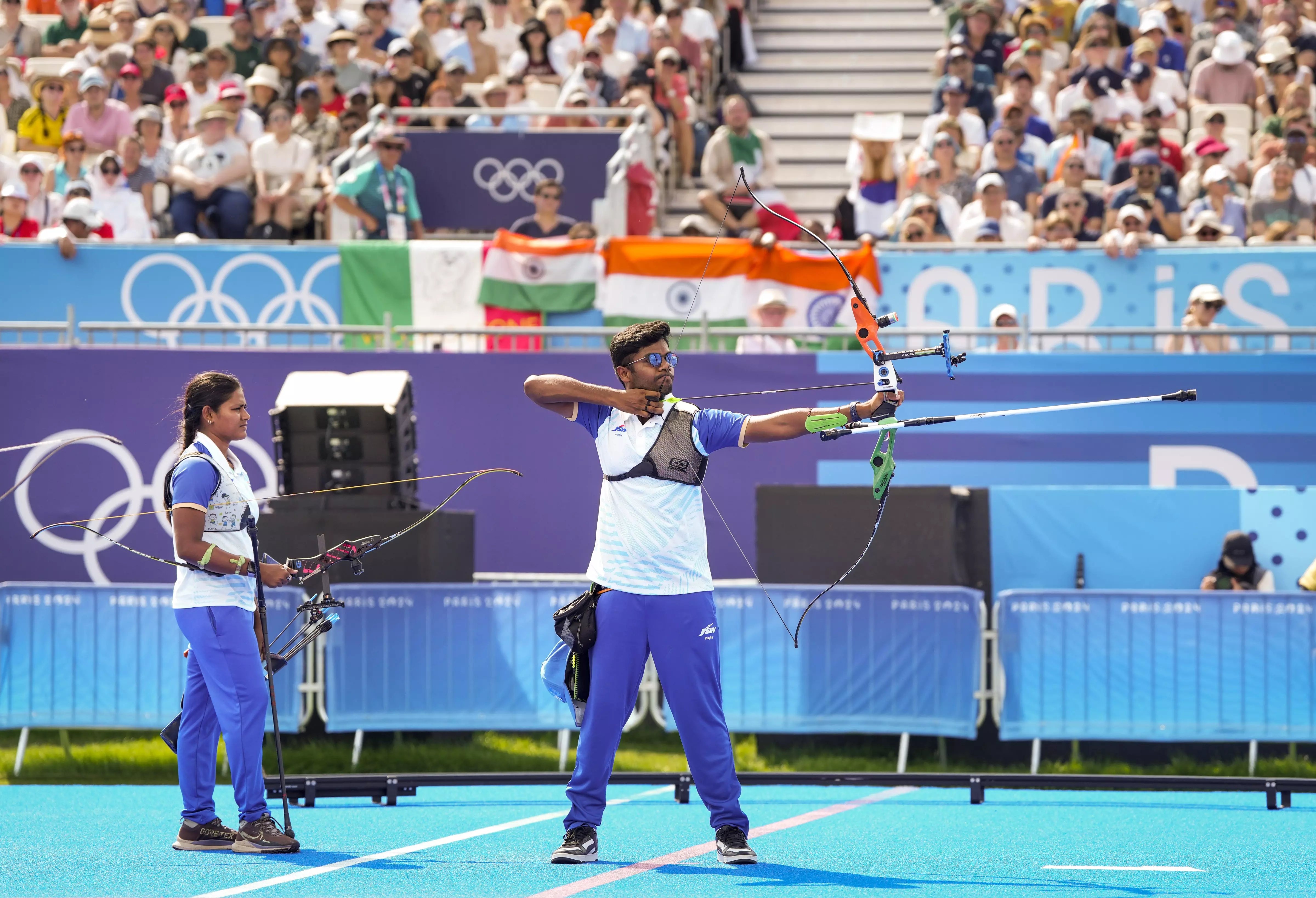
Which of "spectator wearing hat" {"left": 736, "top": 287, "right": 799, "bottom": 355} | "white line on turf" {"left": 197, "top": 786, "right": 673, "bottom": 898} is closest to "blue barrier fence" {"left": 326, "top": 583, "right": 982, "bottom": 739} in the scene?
"white line on turf" {"left": 197, "top": 786, "right": 673, "bottom": 898}

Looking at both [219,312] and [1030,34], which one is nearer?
[219,312]

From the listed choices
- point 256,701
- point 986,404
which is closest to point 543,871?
point 256,701

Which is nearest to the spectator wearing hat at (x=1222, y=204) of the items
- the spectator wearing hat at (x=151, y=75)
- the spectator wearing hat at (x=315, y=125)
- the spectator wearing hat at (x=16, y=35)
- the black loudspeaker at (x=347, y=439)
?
the black loudspeaker at (x=347, y=439)

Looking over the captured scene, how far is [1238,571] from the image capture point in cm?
1107

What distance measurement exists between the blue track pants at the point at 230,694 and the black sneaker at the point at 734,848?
2.01 meters

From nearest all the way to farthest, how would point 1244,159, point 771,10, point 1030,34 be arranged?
point 1244,159
point 1030,34
point 771,10

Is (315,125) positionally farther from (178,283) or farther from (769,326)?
(769,326)

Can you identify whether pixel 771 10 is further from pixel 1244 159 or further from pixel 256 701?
pixel 256 701

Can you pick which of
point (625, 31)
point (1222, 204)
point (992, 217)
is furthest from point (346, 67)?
point (1222, 204)

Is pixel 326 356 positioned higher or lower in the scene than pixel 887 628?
higher

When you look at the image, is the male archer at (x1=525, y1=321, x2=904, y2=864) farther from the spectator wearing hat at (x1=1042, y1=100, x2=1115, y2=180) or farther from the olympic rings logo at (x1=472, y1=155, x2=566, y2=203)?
the spectator wearing hat at (x1=1042, y1=100, x2=1115, y2=180)

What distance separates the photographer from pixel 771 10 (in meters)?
20.3

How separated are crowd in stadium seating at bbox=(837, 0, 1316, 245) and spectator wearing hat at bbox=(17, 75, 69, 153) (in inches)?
328

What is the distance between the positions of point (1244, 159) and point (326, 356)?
30.4 feet
